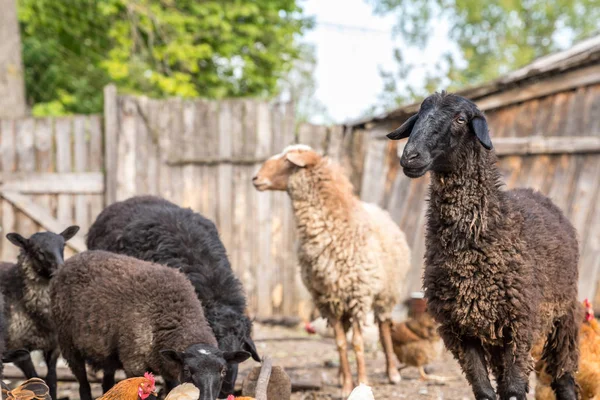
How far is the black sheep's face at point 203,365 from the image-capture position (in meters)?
5.02

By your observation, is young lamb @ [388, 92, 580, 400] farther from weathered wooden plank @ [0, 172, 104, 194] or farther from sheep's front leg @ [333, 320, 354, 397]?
weathered wooden plank @ [0, 172, 104, 194]

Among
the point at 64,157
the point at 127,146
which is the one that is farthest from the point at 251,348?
the point at 64,157

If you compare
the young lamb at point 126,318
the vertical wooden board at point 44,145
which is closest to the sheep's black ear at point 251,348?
the young lamb at point 126,318

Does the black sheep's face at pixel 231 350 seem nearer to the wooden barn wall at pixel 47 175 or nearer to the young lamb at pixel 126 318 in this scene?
the young lamb at pixel 126 318

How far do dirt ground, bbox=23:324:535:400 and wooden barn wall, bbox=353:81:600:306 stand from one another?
197cm

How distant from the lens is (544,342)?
233 inches

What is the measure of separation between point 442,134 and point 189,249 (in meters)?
2.75

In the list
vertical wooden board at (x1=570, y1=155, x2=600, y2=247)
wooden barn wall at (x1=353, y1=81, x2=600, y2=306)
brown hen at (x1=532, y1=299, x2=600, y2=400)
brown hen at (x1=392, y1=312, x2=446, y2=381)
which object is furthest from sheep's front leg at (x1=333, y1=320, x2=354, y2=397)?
vertical wooden board at (x1=570, y1=155, x2=600, y2=247)

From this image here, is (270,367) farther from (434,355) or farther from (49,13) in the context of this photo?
(49,13)

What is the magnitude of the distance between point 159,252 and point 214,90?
11.0 m

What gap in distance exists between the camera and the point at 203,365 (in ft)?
16.7

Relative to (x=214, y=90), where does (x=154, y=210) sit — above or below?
below

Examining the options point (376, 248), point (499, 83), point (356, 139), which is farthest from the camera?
point (356, 139)

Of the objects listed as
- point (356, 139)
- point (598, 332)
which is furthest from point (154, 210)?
point (356, 139)
